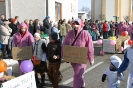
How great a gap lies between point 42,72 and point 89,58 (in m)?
1.84

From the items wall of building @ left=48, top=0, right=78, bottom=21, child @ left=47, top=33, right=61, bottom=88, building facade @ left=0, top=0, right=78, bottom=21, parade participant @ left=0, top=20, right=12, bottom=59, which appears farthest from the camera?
wall of building @ left=48, top=0, right=78, bottom=21

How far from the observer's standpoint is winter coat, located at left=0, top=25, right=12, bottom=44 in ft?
39.1

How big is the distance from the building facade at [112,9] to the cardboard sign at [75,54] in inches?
1857

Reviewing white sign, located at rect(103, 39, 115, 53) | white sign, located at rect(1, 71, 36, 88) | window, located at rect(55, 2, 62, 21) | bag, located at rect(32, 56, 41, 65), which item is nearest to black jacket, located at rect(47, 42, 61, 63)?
bag, located at rect(32, 56, 41, 65)

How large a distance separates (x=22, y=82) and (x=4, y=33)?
782 cm

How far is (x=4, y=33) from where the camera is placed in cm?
1202

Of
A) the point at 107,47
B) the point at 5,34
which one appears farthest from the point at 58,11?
the point at 5,34

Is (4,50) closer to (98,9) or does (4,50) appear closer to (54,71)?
(54,71)

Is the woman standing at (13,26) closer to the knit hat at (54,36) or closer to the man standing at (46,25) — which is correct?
the man standing at (46,25)

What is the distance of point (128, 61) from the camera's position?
5098 mm

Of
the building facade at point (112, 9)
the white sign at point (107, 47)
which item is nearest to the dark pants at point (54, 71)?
the white sign at point (107, 47)

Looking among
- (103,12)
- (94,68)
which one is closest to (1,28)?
(94,68)

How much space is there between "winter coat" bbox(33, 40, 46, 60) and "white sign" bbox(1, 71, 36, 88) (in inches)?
99.6

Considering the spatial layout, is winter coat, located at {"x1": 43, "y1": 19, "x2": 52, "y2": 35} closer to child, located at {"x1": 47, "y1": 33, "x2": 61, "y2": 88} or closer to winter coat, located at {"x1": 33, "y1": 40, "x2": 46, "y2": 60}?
winter coat, located at {"x1": 33, "y1": 40, "x2": 46, "y2": 60}
